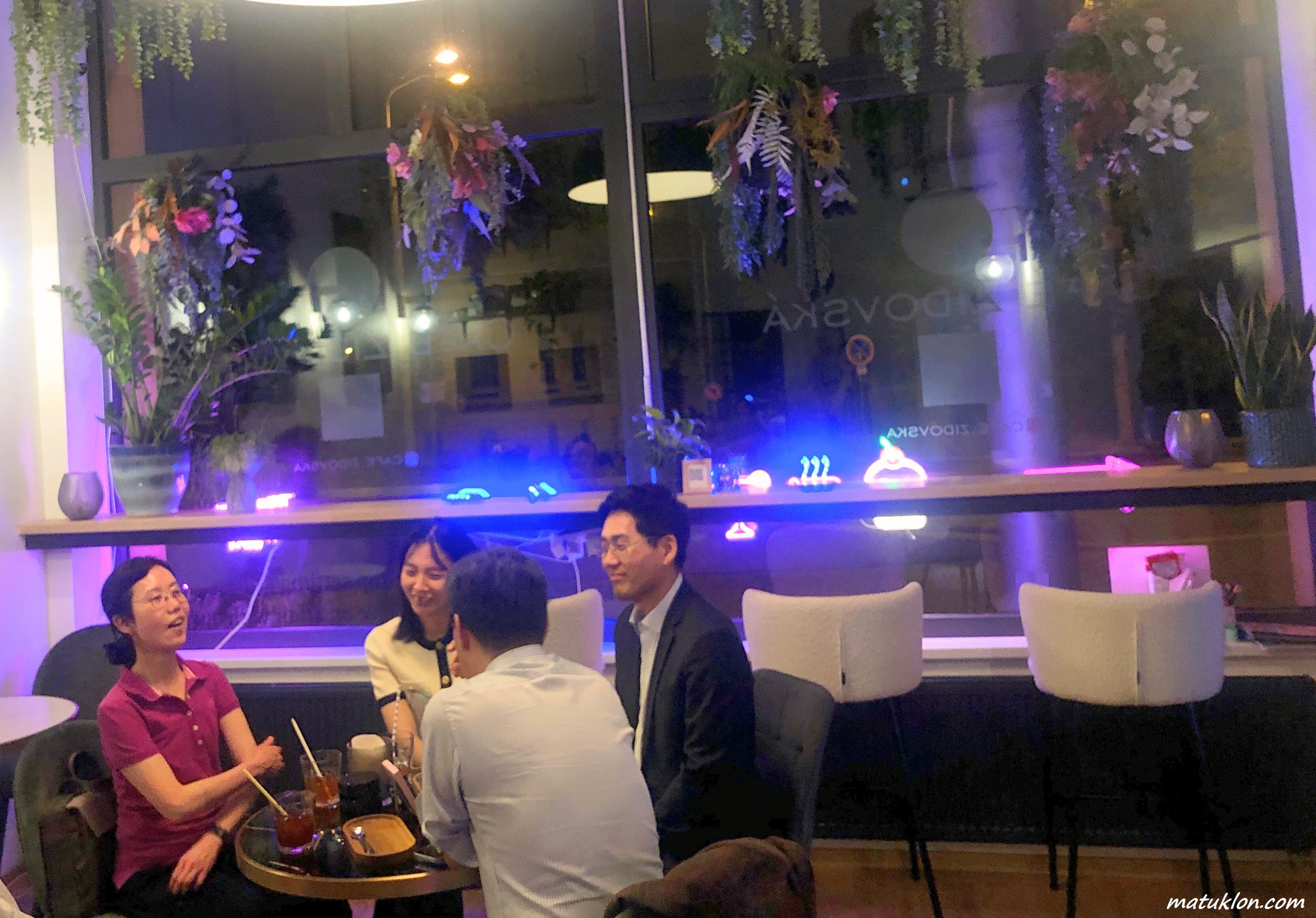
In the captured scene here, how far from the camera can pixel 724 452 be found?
3953 mm

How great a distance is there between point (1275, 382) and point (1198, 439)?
29 centimetres

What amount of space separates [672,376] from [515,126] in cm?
122

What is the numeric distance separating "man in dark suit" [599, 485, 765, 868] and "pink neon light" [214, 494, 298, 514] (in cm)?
234

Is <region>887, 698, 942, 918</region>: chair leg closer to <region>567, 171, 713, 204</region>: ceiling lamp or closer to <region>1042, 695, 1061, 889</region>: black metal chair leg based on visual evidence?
<region>1042, 695, 1061, 889</region>: black metal chair leg

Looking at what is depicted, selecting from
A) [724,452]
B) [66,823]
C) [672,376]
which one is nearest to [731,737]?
[66,823]

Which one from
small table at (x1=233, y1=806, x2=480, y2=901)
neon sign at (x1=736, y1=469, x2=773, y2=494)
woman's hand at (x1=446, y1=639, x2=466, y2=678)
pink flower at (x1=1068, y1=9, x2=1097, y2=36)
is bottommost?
small table at (x1=233, y1=806, x2=480, y2=901)

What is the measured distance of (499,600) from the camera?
70.9 inches

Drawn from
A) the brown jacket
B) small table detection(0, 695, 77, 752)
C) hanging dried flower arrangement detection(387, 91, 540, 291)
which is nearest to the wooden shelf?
small table detection(0, 695, 77, 752)

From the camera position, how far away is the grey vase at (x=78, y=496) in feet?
13.1

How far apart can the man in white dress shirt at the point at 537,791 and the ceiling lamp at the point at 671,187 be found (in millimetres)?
2760

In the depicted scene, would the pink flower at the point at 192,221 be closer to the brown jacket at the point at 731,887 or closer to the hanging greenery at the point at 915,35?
the hanging greenery at the point at 915,35

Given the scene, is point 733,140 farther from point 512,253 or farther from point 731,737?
point 731,737

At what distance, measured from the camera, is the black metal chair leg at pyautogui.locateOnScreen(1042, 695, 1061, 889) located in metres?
3.13

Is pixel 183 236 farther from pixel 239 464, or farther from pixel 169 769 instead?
pixel 169 769
